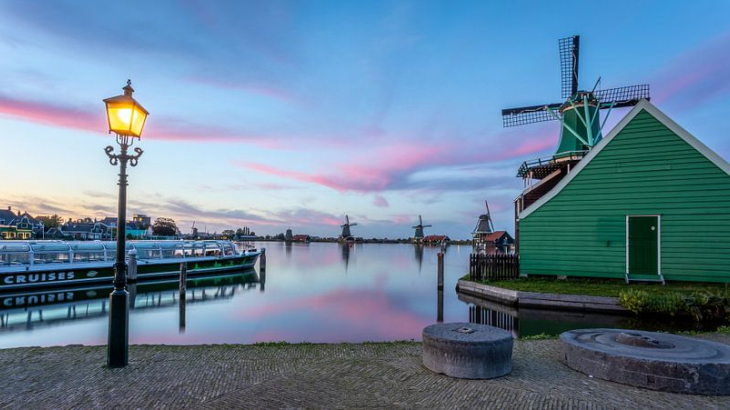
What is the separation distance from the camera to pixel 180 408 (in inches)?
179

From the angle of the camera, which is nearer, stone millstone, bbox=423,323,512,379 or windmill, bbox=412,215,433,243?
stone millstone, bbox=423,323,512,379

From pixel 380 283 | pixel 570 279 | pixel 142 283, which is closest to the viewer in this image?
pixel 570 279

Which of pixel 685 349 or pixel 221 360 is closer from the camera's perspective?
pixel 685 349

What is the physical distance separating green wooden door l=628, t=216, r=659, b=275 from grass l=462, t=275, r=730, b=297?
2.59 ft

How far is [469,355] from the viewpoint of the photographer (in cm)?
559

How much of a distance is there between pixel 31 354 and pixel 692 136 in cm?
2024

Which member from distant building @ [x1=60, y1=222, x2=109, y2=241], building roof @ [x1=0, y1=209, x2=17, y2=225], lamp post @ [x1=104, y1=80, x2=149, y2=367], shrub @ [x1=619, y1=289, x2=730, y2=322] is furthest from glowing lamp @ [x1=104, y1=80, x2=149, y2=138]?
distant building @ [x1=60, y1=222, x2=109, y2=241]

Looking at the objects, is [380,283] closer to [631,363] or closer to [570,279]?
[570,279]

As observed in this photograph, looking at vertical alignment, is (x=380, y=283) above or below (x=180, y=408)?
below

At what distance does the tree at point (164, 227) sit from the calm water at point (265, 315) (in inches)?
5101

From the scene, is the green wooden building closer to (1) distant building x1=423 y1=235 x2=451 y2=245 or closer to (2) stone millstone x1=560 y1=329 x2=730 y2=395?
(2) stone millstone x1=560 y1=329 x2=730 y2=395

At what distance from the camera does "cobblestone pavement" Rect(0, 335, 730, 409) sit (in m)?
4.74

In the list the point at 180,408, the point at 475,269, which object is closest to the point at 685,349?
the point at 180,408

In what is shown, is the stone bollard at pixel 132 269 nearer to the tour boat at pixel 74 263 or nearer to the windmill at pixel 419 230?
the tour boat at pixel 74 263
